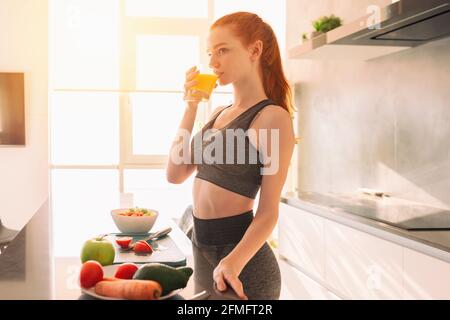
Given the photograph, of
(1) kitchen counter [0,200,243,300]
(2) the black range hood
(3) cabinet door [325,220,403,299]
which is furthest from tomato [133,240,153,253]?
(2) the black range hood

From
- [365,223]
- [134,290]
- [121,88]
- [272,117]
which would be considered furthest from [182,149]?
[121,88]

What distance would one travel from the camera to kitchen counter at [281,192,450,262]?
1.82 m

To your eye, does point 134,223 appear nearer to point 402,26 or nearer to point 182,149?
point 182,149

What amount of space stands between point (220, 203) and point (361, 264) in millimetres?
1142

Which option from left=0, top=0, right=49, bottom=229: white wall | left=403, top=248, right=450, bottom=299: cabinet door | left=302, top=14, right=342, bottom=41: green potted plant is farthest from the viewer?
left=0, top=0, right=49, bottom=229: white wall

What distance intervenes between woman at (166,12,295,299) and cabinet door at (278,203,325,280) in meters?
1.46

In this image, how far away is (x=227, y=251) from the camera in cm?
144

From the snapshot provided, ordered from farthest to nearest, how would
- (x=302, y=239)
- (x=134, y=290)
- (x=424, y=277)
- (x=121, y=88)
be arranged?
(x=121, y=88) < (x=302, y=239) < (x=424, y=277) < (x=134, y=290)

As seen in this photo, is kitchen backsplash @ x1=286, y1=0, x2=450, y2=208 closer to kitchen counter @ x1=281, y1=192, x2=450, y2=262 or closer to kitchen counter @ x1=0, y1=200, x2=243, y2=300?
kitchen counter @ x1=281, y1=192, x2=450, y2=262

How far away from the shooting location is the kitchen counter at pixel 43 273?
1.00m

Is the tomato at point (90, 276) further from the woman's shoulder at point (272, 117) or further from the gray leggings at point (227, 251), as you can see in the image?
the woman's shoulder at point (272, 117)

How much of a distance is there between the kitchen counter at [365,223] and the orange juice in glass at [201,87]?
90 centimetres

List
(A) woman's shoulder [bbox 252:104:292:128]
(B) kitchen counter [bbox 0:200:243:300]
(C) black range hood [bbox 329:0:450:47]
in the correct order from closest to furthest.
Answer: (B) kitchen counter [bbox 0:200:243:300] < (A) woman's shoulder [bbox 252:104:292:128] < (C) black range hood [bbox 329:0:450:47]

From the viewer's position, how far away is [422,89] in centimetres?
282
